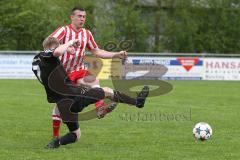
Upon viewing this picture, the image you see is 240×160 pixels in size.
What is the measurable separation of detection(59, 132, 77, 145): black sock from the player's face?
1.76m

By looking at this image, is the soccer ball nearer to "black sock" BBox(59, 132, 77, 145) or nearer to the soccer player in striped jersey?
the soccer player in striped jersey

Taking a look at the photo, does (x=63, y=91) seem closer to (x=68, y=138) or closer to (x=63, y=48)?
(x=68, y=138)

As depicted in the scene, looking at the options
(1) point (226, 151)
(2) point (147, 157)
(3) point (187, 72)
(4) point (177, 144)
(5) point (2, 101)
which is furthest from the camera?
(3) point (187, 72)

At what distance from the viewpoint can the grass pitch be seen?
8.45 m

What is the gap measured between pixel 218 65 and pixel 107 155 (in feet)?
71.1

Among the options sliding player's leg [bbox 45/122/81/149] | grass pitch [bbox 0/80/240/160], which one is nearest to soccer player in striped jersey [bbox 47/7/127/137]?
sliding player's leg [bbox 45/122/81/149]

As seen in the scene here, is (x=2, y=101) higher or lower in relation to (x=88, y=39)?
lower

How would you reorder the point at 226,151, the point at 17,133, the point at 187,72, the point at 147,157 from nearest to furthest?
the point at 147,157 → the point at 226,151 → the point at 17,133 → the point at 187,72

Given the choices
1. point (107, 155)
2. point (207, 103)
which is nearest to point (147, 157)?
point (107, 155)

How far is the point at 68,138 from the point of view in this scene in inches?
360

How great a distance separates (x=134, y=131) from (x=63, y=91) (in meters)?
2.47

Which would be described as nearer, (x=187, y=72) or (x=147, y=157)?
(x=147, y=157)

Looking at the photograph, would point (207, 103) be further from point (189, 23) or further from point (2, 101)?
point (189, 23)

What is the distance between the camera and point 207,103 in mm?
17500
